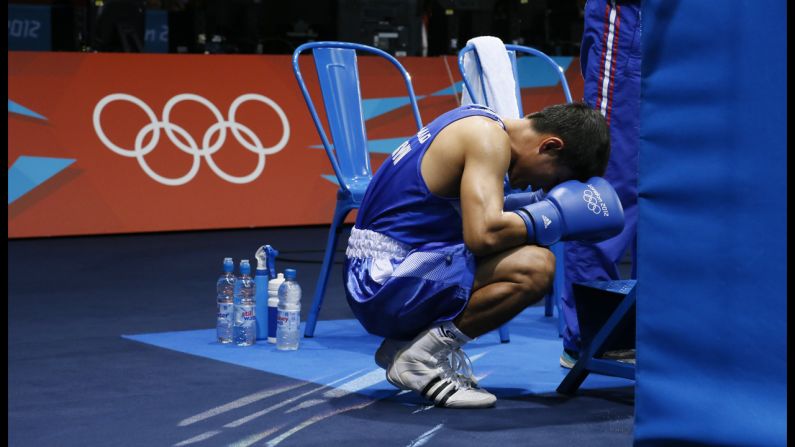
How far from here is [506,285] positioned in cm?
336

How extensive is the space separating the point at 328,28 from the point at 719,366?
7.41 meters

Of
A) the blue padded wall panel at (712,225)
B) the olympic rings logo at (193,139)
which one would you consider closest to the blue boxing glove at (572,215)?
the blue padded wall panel at (712,225)

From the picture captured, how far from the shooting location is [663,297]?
240 centimetres

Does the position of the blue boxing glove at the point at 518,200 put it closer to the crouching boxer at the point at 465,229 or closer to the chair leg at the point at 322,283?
the crouching boxer at the point at 465,229

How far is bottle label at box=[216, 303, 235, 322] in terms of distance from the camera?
14.4 feet

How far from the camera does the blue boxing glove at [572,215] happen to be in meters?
3.23

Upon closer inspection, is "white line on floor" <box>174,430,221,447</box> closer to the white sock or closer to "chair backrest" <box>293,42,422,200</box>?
the white sock

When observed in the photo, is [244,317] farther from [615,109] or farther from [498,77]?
[615,109]

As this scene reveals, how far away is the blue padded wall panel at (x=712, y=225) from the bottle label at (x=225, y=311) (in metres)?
2.24

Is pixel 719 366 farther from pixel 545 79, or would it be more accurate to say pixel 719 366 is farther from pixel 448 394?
pixel 545 79

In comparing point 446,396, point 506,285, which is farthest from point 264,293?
point 506,285

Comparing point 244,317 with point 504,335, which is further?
point 504,335

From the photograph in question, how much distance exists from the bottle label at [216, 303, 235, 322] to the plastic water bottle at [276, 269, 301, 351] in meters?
0.23

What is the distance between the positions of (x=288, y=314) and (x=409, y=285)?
916mm
